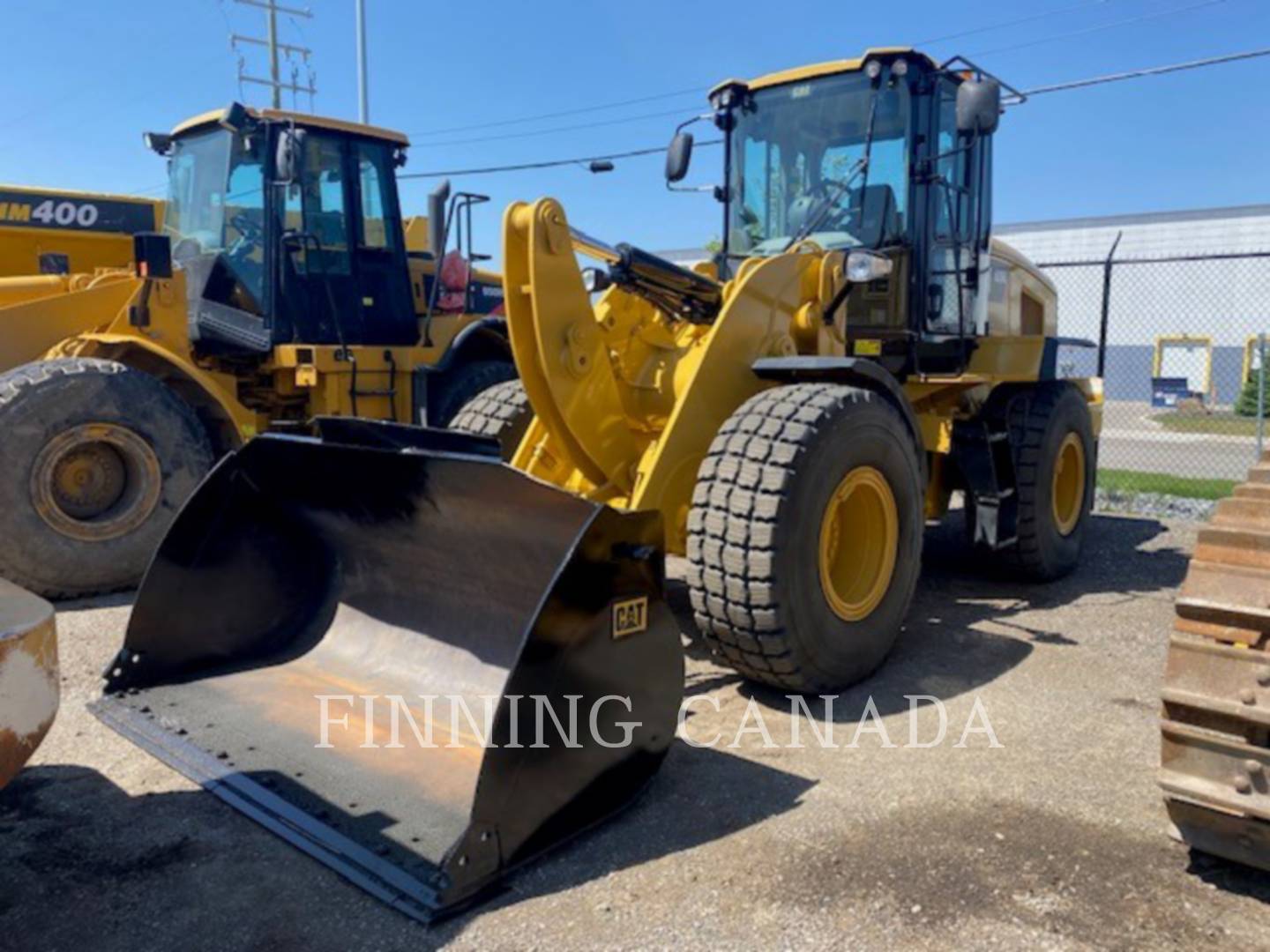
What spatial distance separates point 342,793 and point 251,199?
17.7ft

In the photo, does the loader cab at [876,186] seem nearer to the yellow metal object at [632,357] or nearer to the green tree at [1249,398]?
the yellow metal object at [632,357]

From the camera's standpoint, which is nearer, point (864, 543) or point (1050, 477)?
point (864, 543)

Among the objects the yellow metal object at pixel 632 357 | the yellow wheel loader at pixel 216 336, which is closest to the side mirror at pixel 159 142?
the yellow wheel loader at pixel 216 336

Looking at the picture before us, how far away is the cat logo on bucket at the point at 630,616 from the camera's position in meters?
3.25

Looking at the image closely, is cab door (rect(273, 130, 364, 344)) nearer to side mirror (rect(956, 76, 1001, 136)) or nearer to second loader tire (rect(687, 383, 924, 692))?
second loader tire (rect(687, 383, 924, 692))

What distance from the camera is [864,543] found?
4.75 m

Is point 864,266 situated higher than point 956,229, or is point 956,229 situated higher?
point 956,229

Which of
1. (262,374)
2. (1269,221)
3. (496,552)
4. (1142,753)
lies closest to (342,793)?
(496,552)

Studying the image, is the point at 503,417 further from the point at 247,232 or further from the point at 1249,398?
the point at 1249,398

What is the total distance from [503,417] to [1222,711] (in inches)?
149

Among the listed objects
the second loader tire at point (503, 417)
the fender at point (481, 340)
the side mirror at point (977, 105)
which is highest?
the side mirror at point (977, 105)

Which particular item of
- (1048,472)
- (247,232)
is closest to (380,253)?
(247,232)

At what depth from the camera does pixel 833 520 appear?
464 centimetres

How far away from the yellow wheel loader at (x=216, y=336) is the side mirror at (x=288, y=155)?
0.02 metres
